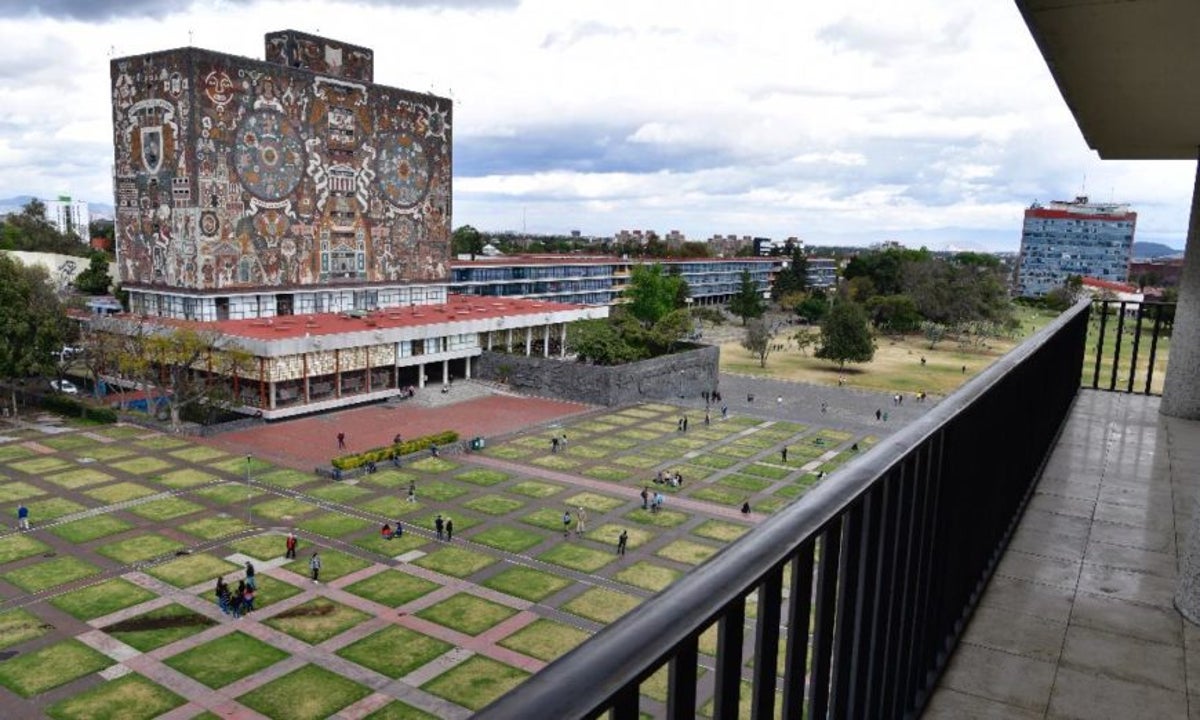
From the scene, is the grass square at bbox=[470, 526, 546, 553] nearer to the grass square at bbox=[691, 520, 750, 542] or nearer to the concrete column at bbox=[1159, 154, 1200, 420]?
the grass square at bbox=[691, 520, 750, 542]

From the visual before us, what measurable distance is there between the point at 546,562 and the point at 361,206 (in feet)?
105

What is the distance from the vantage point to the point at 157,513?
80.1ft

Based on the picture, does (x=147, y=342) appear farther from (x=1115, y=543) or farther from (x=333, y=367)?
(x=1115, y=543)

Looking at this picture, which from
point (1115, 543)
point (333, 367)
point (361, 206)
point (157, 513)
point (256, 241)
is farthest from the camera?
point (361, 206)

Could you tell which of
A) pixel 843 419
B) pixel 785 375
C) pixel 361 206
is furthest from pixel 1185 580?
pixel 785 375

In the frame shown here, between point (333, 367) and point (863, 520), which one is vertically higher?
point (863, 520)

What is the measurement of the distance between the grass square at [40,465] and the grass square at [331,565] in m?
13.4

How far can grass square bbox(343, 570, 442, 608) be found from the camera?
1911 centimetres

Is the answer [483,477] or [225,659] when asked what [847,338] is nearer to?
[483,477]

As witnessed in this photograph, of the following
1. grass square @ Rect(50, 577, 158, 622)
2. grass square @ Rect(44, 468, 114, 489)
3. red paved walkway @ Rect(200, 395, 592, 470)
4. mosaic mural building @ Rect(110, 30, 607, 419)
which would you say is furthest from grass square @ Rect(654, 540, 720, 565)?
mosaic mural building @ Rect(110, 30, 607, 419)

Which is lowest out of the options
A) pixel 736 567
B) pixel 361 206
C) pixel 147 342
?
pixel 147 342

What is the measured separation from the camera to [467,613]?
60.6 ft

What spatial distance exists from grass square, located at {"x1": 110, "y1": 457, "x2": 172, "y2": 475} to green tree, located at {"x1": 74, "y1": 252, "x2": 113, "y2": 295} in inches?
1342

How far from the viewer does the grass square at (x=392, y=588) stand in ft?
62.7
